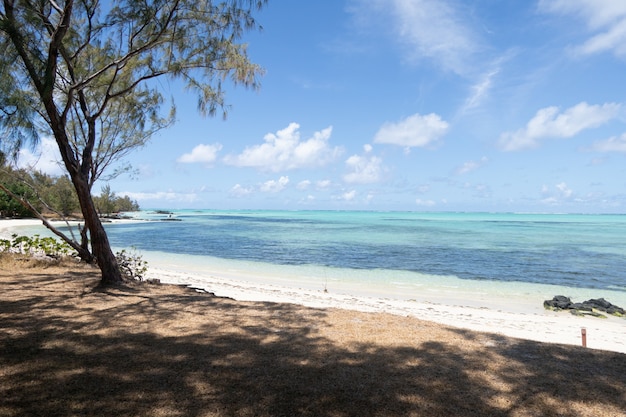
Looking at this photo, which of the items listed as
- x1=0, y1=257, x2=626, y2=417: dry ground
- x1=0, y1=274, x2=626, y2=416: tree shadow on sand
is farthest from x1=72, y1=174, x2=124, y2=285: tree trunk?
x1=0, y1=274, x2=626, y2=416: tree shadow on sand

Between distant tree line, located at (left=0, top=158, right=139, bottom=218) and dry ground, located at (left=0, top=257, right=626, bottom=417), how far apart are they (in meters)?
4.91

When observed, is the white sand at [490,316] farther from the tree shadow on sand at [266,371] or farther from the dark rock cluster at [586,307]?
the tree shadow on sand at [266,371]

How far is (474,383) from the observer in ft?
13.3

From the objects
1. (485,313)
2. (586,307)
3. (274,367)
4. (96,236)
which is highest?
(96,236)

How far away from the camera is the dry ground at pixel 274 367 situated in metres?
3.49

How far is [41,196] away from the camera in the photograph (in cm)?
1240

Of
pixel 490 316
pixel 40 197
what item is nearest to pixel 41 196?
pixel 40 197

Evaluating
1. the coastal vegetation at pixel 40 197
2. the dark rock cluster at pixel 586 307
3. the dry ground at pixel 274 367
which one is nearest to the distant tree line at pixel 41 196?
the coastal vegetation at pixel 40 197

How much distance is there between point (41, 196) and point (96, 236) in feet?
18.3

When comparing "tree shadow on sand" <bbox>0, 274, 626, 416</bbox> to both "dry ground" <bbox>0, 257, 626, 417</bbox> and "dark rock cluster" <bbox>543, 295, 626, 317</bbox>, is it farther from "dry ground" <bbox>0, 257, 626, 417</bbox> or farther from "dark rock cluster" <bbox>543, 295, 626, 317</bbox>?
"dark rock cluster" <bbox>543, 295, 626, 317</bbox>

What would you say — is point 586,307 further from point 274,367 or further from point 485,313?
point 274,367

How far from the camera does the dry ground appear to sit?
138 inches

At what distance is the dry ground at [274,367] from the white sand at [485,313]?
3.46 meters

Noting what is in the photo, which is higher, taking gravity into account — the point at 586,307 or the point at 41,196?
the point at 41,196
